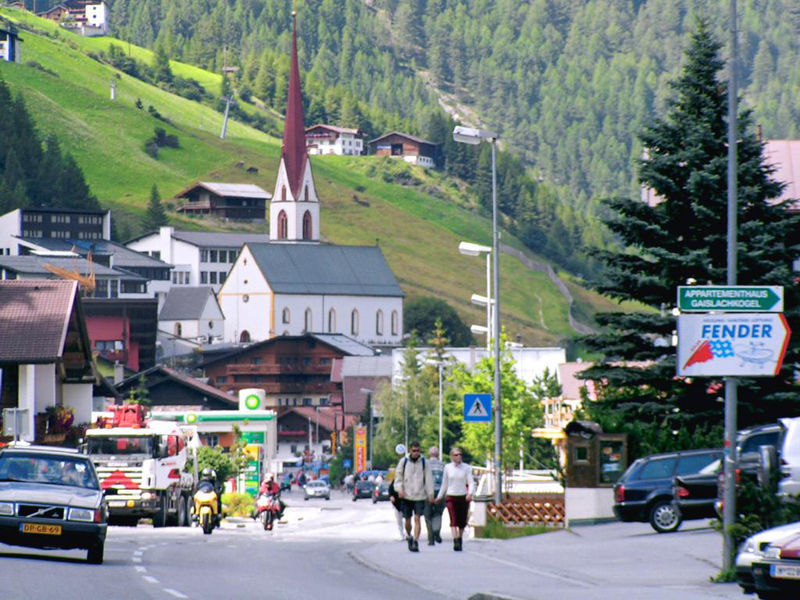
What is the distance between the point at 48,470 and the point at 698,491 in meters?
12.7

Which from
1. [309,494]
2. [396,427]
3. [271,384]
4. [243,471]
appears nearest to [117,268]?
[271,384]

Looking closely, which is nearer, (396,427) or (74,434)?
(74,434)

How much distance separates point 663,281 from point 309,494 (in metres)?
57.4

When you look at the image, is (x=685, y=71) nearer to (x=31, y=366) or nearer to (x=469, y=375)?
(x=31, y=366)

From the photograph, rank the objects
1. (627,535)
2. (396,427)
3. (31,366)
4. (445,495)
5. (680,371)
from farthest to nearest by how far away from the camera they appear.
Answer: (396,427) → (31,366) → (627,535) → (445,495) → (680,371)

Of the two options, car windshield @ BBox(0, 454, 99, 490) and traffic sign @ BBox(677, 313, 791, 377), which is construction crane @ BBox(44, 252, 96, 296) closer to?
car windshield @ BBox(0, 454, 99, 490)

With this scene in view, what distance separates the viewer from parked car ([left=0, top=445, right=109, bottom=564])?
74.4 feet

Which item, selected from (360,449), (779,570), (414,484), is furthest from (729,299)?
(360,449)

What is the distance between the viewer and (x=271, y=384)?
178375mm

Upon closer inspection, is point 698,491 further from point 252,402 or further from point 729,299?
point 252,402

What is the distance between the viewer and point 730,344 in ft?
67.9

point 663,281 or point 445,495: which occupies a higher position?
point 663,281

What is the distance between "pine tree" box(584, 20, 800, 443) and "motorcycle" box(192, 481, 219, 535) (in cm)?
894

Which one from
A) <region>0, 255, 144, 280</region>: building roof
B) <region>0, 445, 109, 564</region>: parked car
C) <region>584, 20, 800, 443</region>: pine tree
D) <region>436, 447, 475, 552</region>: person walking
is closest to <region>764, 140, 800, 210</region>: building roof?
<region>584, 20, 800, 443</region>: pine tree
